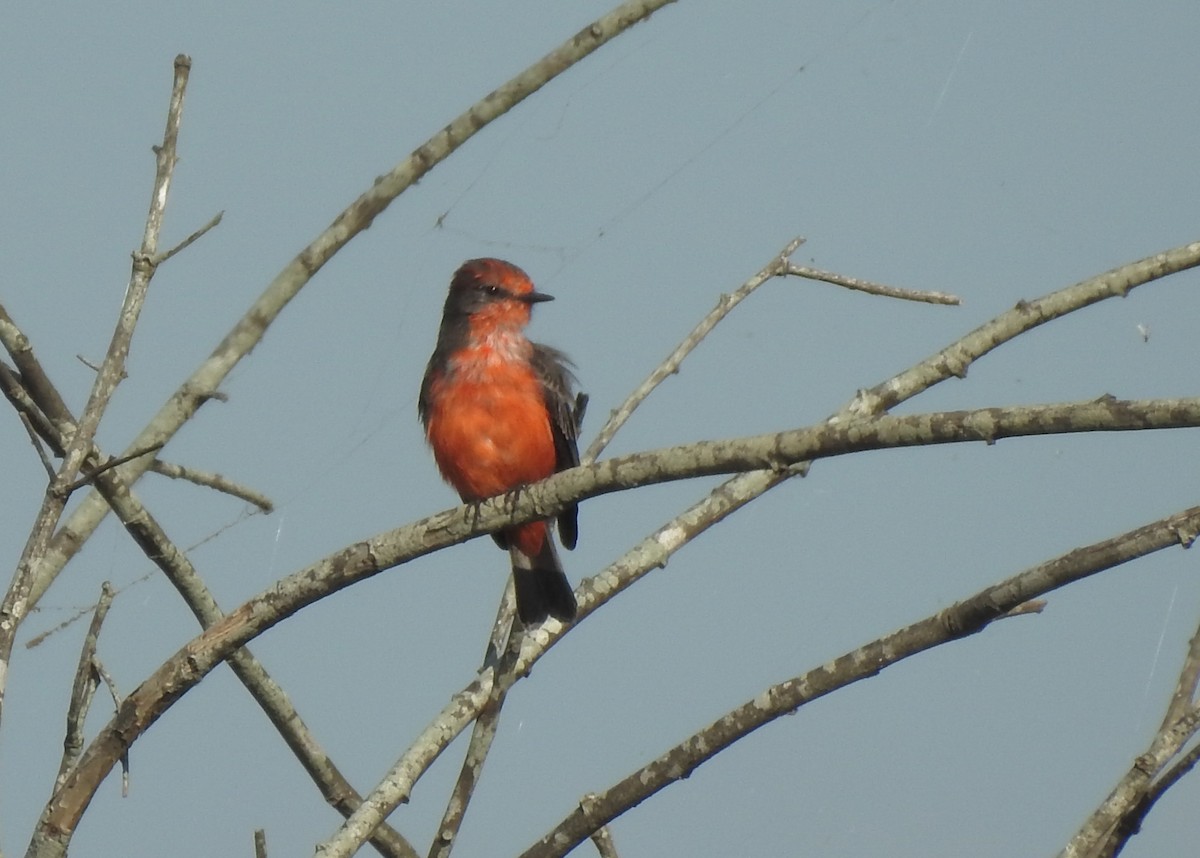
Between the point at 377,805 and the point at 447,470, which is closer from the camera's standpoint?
the point at 377,805

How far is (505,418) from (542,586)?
63 cm

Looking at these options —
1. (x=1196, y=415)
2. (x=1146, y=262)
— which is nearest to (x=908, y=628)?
(x=1196, y=415)

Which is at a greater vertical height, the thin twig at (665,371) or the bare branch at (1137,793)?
the thin twig at (665,371)

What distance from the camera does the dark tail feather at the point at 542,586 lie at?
548cm

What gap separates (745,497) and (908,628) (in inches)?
45.8

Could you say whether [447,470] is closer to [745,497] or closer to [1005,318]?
[745,497]

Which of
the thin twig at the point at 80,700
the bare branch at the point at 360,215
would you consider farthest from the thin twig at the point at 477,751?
the bare branch at the point at 360,215

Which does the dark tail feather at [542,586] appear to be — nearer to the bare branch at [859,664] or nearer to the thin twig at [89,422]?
the bare branch at [859,664]

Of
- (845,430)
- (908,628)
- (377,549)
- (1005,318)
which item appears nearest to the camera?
(845,430)

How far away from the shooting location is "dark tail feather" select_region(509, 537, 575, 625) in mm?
5484

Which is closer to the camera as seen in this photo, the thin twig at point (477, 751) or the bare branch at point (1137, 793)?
the bare branch at point (1137, 793)

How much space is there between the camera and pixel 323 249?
5496 millimetres

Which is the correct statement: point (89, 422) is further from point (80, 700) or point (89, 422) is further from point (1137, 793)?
point (1137, 793)

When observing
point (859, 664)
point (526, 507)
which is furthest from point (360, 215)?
point (859, 664)
